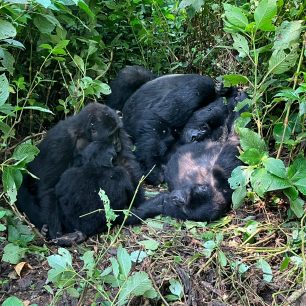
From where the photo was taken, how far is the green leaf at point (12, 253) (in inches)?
120

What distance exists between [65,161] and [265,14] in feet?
5.11

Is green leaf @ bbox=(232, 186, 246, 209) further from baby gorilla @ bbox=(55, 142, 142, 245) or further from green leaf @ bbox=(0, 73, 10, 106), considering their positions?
green leaf @ bbox=(0, 73, 10, 106)

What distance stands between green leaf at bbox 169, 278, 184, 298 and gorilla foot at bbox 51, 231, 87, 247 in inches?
28.8

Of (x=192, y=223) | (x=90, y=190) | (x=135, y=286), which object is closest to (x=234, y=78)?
(x=192, y=223)

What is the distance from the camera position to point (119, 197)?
3.44 metres

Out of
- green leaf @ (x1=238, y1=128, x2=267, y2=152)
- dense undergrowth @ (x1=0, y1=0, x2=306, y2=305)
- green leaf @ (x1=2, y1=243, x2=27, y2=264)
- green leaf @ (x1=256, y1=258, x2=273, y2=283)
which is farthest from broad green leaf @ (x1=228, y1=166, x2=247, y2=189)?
green leaf @ (x1=2, y1=243, x2=27, y2=264)

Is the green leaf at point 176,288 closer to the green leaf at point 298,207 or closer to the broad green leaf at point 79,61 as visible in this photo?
the green leaf at point 298,207

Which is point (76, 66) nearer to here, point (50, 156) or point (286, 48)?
point (50, 156)

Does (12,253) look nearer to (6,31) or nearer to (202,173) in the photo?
(6,31)

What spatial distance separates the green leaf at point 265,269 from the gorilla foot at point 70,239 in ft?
3.58

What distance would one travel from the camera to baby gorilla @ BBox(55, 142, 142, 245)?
3.37m

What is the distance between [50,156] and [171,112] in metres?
1.19

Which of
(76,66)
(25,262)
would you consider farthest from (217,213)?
(76,66)

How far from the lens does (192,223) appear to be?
11.4ft
